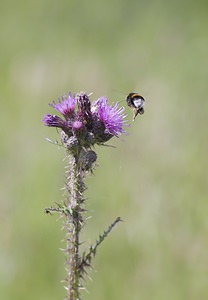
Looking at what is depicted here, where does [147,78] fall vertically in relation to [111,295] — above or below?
above

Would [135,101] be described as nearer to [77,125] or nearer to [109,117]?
[109,117]

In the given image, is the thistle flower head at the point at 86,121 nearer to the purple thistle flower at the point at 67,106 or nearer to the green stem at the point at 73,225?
the purple thistle flower at the point at 67,106

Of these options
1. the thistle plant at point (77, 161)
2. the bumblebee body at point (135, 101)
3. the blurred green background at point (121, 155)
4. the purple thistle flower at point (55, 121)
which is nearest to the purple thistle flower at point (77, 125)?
the thistle plant at point (77, 161)

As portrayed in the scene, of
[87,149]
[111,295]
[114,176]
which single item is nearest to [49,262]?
[111,295]

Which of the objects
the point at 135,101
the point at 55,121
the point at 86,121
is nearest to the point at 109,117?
the point at 86,121

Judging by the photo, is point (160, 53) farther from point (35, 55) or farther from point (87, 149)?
point (87, 149)

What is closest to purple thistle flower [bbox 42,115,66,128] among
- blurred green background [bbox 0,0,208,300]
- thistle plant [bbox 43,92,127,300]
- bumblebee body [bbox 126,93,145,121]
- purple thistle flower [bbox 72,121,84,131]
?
thistle plant [bbox 43,92,127,300]
